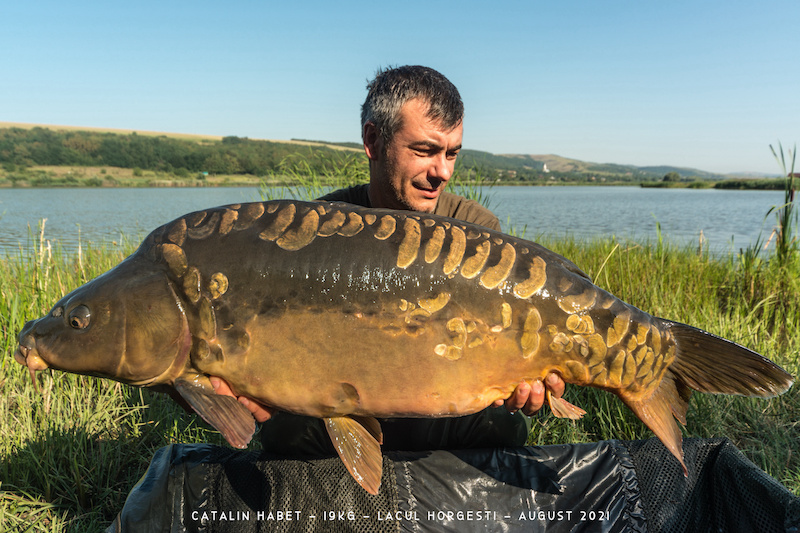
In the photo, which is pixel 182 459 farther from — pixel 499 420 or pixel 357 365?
pixel 499 420

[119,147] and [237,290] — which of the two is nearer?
[237,290]

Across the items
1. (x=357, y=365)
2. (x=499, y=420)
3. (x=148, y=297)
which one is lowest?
(x=499, y=420)

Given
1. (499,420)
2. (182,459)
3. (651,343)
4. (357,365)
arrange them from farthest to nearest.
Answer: (499,420) → (182,459) → (651,343) → (357,365)

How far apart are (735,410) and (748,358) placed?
1.31 meters

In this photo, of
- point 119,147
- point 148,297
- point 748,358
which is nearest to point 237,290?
point 148,297

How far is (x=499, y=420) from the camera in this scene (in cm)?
196

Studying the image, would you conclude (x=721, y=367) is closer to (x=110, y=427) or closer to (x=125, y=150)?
(x=110, y=427)

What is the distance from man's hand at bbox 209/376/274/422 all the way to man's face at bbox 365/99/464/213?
1055mm

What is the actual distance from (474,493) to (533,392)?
0.61 meters

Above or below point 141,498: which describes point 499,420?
above

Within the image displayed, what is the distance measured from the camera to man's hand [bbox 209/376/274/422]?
1.31 metres

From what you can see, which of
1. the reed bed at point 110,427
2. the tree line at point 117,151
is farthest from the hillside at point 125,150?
the reed bed at point 110,427

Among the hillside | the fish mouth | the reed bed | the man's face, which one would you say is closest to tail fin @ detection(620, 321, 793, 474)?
the reed bed

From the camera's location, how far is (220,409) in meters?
1.30
